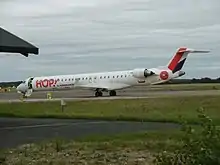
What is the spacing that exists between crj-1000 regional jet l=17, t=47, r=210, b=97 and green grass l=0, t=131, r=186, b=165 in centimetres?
4634

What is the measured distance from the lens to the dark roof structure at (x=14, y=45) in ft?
65.2

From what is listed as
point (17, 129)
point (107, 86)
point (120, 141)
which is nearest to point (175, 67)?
point (107, 86)

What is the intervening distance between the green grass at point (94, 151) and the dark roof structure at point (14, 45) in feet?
21.9

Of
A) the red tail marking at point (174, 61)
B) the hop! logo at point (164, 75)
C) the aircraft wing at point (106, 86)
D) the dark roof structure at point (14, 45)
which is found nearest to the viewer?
the dark roof structure at point (14, 45)

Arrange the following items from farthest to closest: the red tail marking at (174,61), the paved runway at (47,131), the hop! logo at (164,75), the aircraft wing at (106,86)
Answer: the red tail marking at (174,61) < the hop! logo at (164,75) < the aircraft wing at (106,86) < the paved runway at (47,131)

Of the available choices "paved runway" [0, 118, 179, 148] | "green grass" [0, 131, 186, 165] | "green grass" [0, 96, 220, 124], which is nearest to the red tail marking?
"green grass" [0, 96, 220, 124]

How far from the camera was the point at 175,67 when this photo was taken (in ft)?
211

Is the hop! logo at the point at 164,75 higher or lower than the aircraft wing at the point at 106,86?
higher

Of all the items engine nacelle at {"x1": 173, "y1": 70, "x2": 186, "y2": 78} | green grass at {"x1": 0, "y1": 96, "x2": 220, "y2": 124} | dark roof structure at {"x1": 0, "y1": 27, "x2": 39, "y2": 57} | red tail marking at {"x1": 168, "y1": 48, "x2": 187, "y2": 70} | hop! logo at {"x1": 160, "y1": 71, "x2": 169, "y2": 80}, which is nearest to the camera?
dark roof structure at {"x1": 0, "y1": 27, "x2": 39, "y2": 57}

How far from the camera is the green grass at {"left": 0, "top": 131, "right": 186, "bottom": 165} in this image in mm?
10312

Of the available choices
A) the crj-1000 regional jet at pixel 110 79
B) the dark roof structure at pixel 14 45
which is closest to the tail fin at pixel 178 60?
the crj-1000 regional jet at pixel 110 79

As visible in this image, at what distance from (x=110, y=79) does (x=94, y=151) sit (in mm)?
49810

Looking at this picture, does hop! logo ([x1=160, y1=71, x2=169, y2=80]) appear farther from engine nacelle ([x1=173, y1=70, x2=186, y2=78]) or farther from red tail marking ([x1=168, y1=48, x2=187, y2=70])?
red tail marking ([x1=168, y1=48, x2=187, y2=70])

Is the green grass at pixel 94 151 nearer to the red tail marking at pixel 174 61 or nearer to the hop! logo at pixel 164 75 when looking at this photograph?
the hop! logo at pixel 164 75
